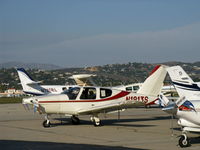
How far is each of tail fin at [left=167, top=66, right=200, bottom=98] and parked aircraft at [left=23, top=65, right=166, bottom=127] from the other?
465cm

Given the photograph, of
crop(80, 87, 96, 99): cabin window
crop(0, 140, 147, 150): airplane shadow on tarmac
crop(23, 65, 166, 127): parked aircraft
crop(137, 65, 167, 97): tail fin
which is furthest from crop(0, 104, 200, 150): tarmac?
crop(137, 65, 167, 97): tail fin

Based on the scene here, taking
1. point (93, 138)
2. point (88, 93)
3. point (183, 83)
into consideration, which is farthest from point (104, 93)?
point (183, 83)

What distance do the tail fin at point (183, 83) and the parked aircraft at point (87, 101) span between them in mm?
4647

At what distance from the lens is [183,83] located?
13.6 metres

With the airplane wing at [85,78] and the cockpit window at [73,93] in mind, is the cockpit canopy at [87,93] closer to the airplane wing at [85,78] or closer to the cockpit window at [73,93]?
the cockpit window at [73,93]

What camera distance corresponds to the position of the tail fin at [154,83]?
19.3 m

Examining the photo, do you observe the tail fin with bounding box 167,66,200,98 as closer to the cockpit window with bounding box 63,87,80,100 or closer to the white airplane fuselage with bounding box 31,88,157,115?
the white airplane fuselage with bounding box 31,88,157,115

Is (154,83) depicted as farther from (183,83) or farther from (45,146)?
(45,146)

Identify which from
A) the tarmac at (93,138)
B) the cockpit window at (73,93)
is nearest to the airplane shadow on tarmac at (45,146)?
the tarmac at (93,138)

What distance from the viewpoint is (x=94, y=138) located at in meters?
13.7

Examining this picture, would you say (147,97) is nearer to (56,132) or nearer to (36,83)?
(56,132)

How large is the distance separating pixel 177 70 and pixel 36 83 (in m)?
26.3

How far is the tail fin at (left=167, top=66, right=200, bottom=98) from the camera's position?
13484 mm

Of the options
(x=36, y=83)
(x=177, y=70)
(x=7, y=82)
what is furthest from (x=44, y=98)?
(x=7, y=82)
